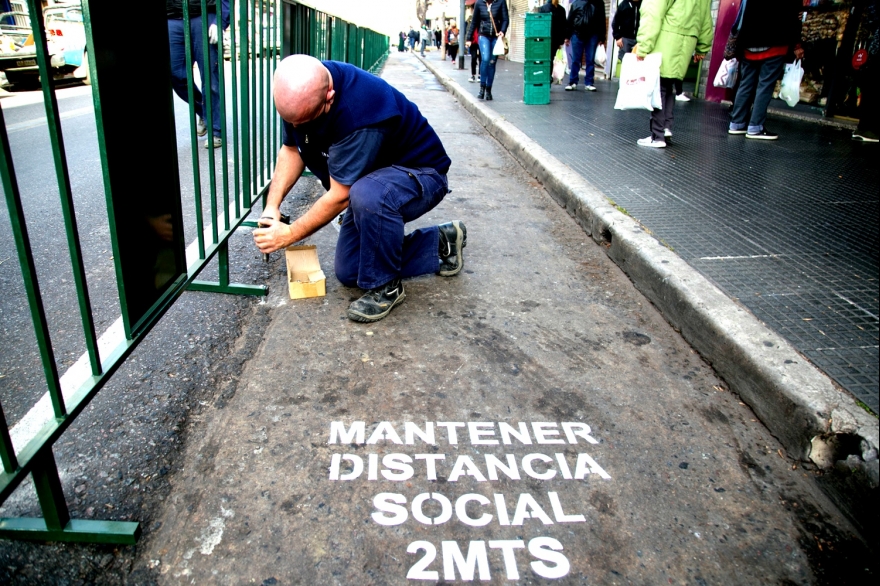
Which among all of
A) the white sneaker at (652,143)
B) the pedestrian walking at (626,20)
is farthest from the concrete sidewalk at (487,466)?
the pedestrian walking at (626,20)

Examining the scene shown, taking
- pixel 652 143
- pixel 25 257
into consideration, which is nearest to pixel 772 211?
pixel 652 143

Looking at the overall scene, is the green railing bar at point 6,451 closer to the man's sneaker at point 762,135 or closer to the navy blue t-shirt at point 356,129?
the navy blue t-shirt at point 356,129

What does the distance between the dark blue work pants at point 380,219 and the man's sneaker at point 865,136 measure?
5.63m

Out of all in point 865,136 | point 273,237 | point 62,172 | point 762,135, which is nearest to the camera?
point 62,172

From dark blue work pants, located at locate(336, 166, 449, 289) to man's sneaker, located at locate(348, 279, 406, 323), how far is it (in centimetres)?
5

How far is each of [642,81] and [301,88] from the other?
4.77 m

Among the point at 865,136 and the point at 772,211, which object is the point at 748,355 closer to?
the point at 772,211

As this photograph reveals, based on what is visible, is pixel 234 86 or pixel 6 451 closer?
pixel 6 451

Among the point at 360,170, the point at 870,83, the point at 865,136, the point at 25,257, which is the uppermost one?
the point at 870,83

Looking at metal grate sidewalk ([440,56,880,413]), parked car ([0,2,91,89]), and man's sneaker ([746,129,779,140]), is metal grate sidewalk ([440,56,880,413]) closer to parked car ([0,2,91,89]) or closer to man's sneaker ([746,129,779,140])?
man's sneaker ([746,129,779,140])

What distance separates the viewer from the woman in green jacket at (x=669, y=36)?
21.5 feet

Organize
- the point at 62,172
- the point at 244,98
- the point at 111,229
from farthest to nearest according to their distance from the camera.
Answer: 1. the point at 244,98
2. the point at 111,229
3. the point at 62,172

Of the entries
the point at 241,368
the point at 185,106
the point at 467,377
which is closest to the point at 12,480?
the point at 241,368

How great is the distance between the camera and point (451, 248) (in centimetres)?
378
